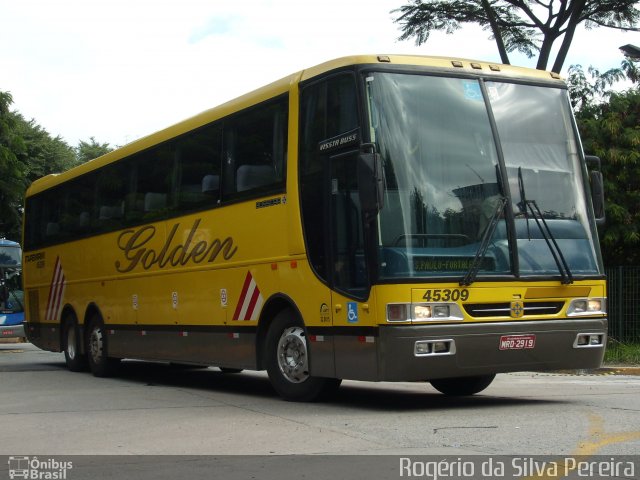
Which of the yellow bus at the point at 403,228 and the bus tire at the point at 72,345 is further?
the bus tire at the point at 72,345

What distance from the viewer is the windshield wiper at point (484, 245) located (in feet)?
33.4

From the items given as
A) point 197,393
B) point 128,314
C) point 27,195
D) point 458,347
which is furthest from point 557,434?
point 27,195

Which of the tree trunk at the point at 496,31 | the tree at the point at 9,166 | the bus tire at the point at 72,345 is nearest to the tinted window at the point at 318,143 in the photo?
the bus tire at the point at 72,345

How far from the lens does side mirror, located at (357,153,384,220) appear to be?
9.84 m

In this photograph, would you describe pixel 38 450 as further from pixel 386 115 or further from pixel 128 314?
pixel 128 314

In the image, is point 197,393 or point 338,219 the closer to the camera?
point 338,219

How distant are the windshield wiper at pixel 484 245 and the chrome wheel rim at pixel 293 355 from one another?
2.10 meters

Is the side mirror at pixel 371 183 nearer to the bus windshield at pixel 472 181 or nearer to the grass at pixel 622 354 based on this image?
the bus windshield at pixel 472 181

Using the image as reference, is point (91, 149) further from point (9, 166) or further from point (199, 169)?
point (199, 169)

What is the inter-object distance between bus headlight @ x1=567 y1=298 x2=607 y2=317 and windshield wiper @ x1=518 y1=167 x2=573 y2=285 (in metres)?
0.28

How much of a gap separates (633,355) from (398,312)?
1004cm

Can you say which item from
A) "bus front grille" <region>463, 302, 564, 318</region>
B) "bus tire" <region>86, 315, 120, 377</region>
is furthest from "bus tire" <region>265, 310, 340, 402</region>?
"bus tire" <region>86, 315, 120, 377</region>

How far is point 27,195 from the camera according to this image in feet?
70.4

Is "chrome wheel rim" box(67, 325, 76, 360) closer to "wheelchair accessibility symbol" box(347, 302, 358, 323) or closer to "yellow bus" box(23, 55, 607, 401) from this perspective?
"yellow bus" box(23, 55, 607, 401)
